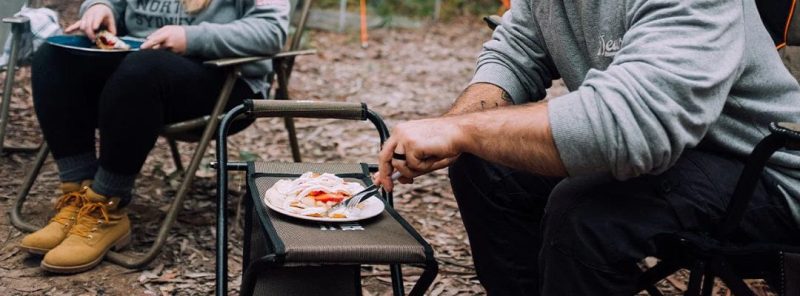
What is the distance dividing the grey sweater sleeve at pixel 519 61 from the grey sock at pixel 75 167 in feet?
5.04

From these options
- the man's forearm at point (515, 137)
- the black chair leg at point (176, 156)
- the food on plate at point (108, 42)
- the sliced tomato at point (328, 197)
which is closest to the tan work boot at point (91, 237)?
the food on plate at point (108, 42)

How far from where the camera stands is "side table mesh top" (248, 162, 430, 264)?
6.24 ft

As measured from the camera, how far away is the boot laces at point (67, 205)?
10.4 feet

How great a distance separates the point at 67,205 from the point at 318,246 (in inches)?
66.2

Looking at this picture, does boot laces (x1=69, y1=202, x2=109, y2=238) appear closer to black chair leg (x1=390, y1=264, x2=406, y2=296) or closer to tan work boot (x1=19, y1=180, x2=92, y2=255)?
tan work boot (x1=19, y1=180, x2=92, y2=255)

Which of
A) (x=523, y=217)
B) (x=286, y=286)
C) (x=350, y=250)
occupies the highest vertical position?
(x=350, y=250)

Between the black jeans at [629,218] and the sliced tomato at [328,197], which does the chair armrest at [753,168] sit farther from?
the sliced tomato at [328,197]

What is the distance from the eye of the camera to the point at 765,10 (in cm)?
218

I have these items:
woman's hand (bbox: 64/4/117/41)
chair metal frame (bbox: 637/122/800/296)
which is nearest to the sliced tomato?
chair metal frame (bbox: 637/122/800/296)

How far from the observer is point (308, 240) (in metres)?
1.96

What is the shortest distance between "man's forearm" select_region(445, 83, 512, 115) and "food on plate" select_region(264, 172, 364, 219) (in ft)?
1.19

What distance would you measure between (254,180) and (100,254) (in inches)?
40.8

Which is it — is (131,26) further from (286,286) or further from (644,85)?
(644,85)

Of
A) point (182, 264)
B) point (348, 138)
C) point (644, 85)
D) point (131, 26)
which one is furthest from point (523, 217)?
point (348, 138)
